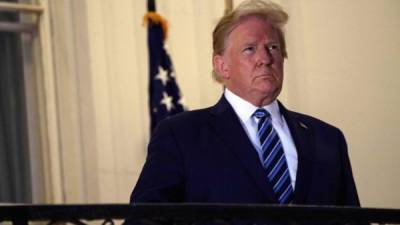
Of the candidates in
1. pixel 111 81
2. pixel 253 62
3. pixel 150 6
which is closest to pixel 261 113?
pixel 253 62

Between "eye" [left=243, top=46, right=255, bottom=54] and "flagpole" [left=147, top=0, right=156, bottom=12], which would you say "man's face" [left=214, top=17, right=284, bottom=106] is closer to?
"eye" [left=243, top=46, right=255, bottom=54]

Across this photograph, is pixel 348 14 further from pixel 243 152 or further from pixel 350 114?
pixel 243 152

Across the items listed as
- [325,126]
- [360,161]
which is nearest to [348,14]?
[360,161]

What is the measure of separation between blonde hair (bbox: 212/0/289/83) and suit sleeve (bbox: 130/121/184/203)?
0.38 m

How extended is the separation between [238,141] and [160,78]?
364 cm

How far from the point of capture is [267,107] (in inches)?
134

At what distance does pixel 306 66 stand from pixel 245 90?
11.6ft

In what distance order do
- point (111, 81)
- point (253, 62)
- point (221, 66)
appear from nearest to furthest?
point (253, 62) < point (221, 66) < point (111, 81)

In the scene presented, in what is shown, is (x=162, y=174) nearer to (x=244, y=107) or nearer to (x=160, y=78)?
(x=244, y=107)

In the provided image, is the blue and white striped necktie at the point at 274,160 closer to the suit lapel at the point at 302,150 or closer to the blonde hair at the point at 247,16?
the suit lapel at the point at 302,150

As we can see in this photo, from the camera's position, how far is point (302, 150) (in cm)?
336

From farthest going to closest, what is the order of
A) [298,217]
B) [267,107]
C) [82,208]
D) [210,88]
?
[210,88] < [267,107] < [298,217] < [82,208]

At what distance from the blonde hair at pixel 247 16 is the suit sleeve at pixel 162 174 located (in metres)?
0.38

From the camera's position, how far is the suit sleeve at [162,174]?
10.2 feet
